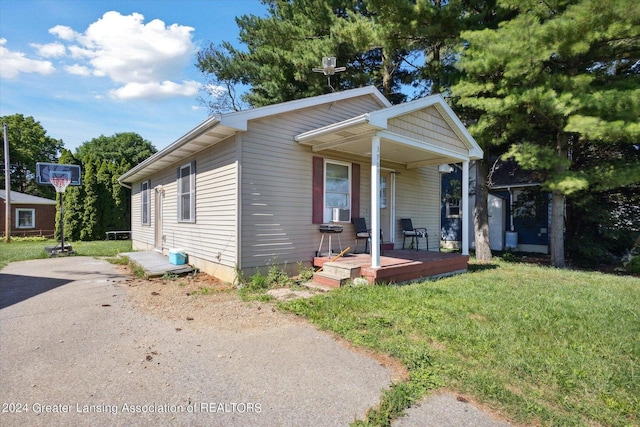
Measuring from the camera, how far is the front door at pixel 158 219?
10148mm

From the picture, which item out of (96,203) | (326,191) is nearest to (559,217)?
(326,191)

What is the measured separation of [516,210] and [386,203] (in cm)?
792

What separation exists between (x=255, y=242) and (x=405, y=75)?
390 inches

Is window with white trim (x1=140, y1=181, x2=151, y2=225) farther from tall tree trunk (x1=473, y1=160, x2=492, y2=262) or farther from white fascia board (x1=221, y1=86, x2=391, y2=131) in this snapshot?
tall tree trunk (x1=473, y1=160, x2=492, y2=262)

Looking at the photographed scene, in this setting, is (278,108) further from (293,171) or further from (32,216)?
(32,216)

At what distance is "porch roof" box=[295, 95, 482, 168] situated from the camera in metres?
5.76

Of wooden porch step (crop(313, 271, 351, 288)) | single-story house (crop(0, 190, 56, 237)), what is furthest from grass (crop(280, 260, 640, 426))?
single-story house (crop(0, 190, 56, 237))

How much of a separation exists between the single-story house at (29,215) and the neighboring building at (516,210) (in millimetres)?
23763

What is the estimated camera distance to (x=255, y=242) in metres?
6.10

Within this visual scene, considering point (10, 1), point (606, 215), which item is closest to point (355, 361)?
point (10, 1)

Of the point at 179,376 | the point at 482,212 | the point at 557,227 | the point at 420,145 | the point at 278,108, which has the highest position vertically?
the point at 278,108

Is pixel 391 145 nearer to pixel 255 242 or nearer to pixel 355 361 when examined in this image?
pixel 255 242

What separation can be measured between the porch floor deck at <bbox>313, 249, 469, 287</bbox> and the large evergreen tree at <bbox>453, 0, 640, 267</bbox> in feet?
11.8

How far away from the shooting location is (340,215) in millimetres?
7371
